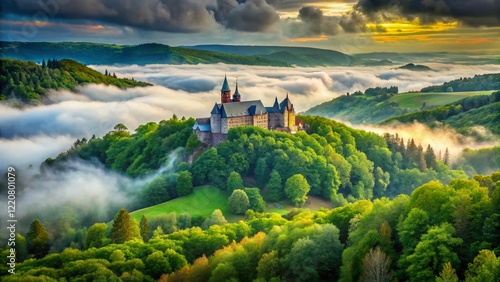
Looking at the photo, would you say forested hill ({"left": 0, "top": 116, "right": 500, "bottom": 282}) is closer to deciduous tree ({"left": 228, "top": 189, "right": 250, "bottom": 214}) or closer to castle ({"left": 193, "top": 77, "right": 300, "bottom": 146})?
deciduous tree ({"left": 228, "top": 189, "right": 250, "bottom": 214})

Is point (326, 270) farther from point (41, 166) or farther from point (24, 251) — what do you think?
A: point (41, 166)

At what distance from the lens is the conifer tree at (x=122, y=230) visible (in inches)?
3349

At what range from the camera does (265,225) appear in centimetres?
8344

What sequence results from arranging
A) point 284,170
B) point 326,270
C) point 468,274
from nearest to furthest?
point 468,274 < point 326,270 < point 284,170

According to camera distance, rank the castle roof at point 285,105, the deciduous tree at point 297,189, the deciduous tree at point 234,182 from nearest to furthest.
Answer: the deciduous tree at point 297,189
the deciduous tree at point 234,182
the castle roof at point 285,105

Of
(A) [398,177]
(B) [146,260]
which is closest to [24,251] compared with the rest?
(B) [146,260]

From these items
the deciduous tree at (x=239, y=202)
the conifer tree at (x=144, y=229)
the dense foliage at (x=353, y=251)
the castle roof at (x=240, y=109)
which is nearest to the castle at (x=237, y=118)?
the castle roof at (x=240, y=109)

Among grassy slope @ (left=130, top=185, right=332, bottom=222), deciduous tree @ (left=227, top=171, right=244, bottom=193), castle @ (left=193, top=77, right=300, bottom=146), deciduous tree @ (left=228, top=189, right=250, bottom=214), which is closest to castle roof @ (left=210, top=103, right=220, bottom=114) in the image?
castle @ (left=193, top=77, right=300, bottom=146)

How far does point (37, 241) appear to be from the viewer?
91.0m

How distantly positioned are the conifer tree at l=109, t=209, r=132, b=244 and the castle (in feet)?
124

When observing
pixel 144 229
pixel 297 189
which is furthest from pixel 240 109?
pixel 144 229

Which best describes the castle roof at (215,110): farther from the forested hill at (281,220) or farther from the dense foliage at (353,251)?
the dense foliage at (353,251)

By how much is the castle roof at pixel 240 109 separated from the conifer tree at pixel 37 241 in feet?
139

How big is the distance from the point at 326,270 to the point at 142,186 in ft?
215
